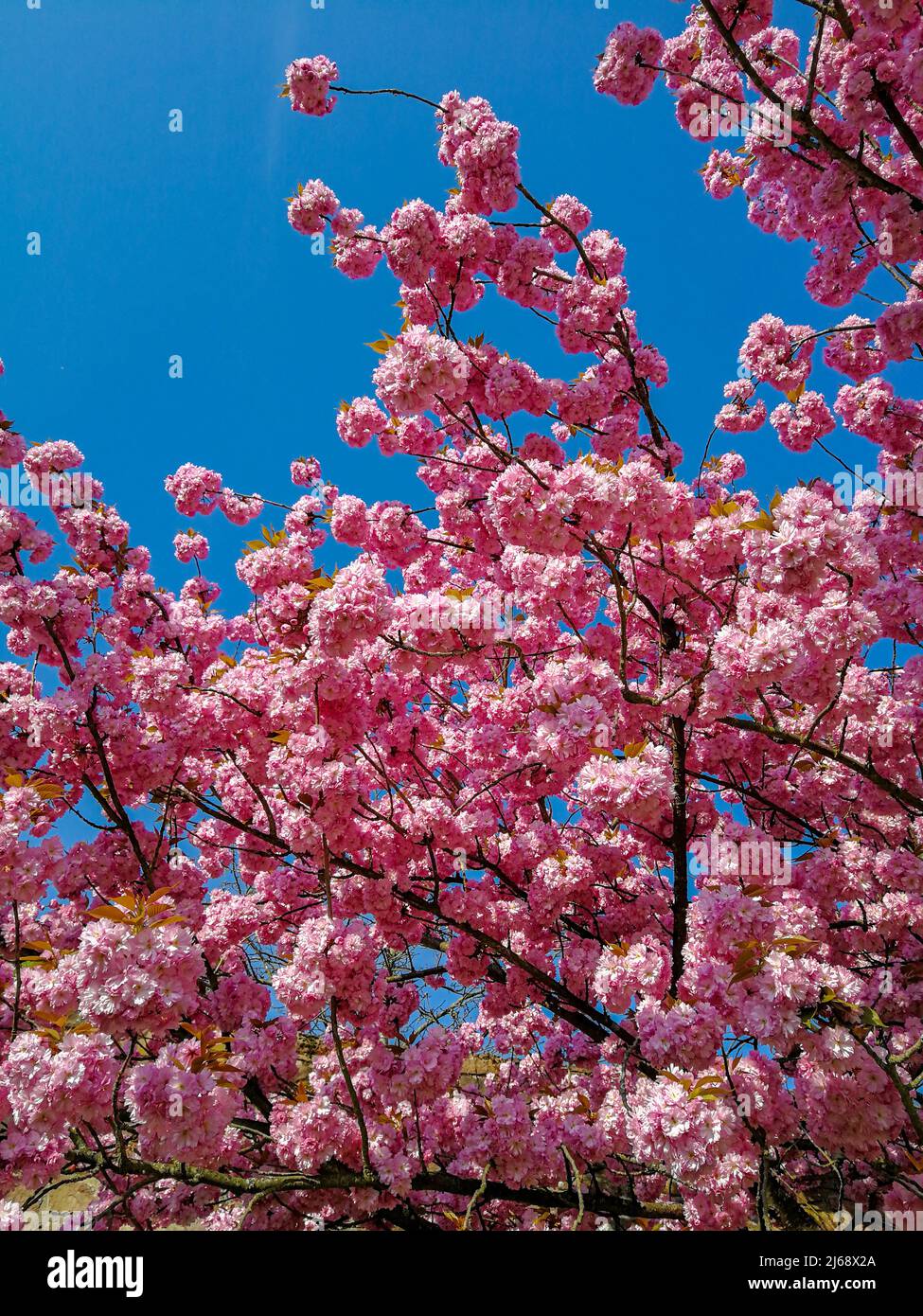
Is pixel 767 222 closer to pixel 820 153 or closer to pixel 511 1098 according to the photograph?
pixel 820 153

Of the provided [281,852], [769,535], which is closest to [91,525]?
[281,852]

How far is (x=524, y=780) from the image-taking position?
5449 millimetres

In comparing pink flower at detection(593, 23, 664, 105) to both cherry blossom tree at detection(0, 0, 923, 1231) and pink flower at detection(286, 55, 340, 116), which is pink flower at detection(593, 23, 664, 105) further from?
pink flower at detection(286, 55, 340, 116)

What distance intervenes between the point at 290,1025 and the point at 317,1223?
3.80 ft

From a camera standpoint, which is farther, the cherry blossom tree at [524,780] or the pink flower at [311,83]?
the pink flower at [311,83]

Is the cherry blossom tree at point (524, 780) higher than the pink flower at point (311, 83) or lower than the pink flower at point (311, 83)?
lower

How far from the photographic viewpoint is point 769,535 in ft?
12.8

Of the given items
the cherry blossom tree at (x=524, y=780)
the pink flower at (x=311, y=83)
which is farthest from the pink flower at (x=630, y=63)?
the pink flower at (x=311, y=83)

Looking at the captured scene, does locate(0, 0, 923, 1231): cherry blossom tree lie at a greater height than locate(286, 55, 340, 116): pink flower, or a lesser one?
lesser

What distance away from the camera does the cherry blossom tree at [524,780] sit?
373cm

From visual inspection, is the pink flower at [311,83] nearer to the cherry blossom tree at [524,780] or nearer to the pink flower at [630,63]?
the cherry blossom tree at [524,780]

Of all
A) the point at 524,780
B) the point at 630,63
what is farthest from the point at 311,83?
the point at 524,780

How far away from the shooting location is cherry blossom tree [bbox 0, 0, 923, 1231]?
3.73 metres

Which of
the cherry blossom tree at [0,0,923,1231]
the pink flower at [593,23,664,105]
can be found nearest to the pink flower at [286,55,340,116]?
the cherry blossom tree at [0,0,923,1231]
